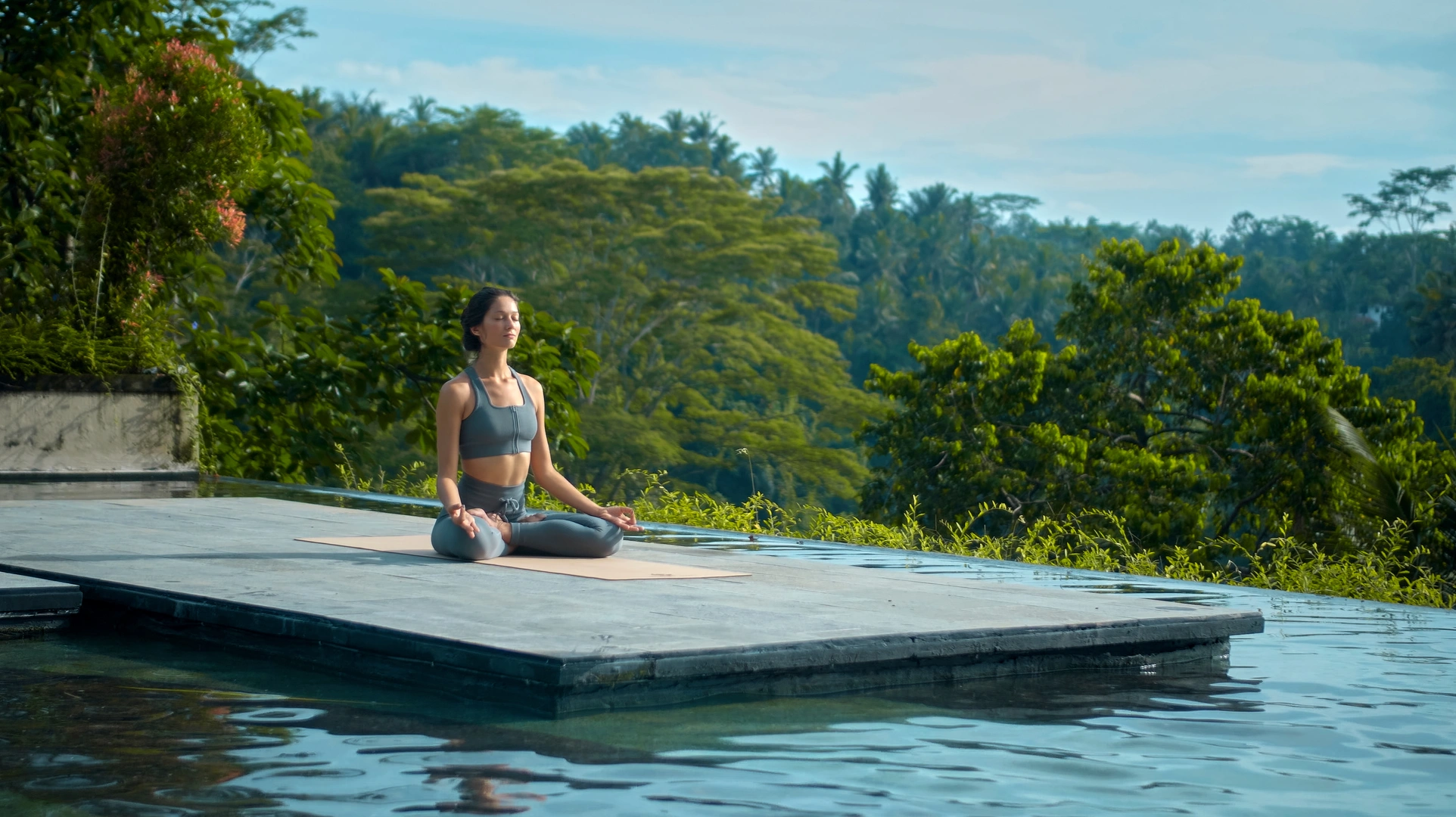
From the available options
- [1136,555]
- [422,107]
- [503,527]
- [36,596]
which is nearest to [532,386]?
[503,527]

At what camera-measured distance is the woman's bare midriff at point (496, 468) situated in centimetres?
590

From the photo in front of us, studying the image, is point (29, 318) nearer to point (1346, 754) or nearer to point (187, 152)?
point (187, 152)

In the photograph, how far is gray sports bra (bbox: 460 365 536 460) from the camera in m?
5.87

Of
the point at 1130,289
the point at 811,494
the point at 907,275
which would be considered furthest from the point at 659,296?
the point at 907,275

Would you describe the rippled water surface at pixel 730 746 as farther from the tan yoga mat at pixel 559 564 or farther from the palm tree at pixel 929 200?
the palm tree at pixel 929 200

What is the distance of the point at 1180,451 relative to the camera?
19.0 m

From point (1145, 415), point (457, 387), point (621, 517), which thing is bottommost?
point (621, 517)

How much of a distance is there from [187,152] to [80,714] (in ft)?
24.0

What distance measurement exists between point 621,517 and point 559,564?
297 millimetres

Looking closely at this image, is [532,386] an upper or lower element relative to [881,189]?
lower

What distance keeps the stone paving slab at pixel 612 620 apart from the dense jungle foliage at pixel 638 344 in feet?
12.3

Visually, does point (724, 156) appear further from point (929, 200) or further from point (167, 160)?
point (167, 160)

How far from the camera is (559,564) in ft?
18.2

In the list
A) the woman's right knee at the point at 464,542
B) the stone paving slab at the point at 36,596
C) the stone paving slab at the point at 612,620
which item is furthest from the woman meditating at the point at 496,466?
the stone paving slab at the point at 36,596
